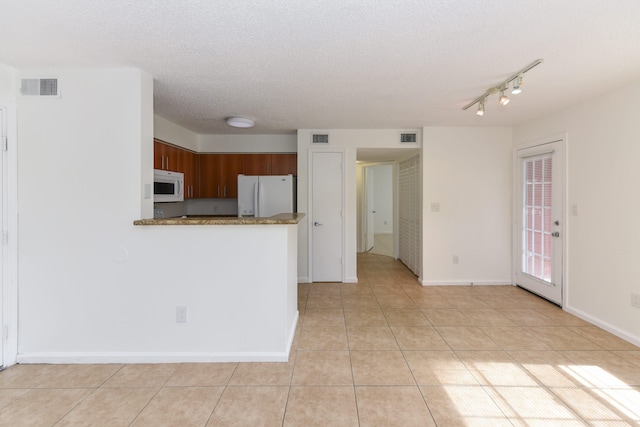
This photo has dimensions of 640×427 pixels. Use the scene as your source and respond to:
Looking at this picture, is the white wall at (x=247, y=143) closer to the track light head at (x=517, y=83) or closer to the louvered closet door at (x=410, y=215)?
the louvered closet door at (x=410, y=215)

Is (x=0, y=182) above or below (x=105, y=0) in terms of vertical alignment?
below

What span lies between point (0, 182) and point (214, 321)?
1.85 m

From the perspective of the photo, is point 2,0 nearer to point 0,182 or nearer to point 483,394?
point 0,182

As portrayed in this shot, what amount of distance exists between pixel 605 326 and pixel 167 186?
4.86m

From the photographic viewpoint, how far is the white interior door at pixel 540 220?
3.55m

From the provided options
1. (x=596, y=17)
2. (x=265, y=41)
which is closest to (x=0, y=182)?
(x=265, y=41)

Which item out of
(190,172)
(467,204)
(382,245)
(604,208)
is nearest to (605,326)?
(604,208)

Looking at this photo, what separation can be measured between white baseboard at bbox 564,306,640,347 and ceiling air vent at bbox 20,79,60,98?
5.06 metres

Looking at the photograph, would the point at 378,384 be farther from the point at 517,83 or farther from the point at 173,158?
the point at 173,158

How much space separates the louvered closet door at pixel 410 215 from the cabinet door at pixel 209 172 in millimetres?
3113

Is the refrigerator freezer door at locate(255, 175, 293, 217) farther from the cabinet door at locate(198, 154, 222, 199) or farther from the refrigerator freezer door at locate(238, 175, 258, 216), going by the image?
the cabinet door at locate(198, 154, 222, 199)

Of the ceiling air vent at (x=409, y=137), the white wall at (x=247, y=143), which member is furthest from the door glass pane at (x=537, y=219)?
the white wall at (x=247, y=143)

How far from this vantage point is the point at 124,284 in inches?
93.4

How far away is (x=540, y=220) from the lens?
3875 millimetres
